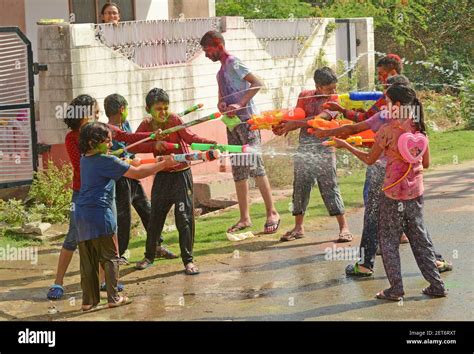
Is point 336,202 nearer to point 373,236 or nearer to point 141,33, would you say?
point 373,236

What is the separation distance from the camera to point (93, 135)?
26.6 feet

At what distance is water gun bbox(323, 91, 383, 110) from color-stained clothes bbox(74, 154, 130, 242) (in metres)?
2.18

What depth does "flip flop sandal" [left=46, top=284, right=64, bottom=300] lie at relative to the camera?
871cm

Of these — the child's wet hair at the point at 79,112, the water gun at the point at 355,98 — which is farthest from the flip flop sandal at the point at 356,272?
the child's wet hair at the point at 79,112

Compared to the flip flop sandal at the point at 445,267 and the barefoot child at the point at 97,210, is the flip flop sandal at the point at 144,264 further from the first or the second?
the flip flop sandal at the point at 445,267

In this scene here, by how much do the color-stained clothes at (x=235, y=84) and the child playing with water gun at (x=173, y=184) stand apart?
140cm

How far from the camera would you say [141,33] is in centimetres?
1320

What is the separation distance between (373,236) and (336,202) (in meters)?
1.30


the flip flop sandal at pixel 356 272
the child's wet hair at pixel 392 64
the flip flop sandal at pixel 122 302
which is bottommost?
the flip flop sandal at pixel 122 302

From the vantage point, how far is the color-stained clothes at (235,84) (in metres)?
10.7

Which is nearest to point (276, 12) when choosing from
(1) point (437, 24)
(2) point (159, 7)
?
(2) point (159, 7)

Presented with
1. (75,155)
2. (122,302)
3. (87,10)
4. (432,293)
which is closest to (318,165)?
(432,293)

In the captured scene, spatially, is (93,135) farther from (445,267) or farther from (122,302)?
(445,267)

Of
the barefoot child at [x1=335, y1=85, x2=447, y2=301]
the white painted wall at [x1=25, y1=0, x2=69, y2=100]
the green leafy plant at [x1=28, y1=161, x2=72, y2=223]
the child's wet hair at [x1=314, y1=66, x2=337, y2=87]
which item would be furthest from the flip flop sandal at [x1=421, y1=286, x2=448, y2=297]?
the white painted wall at [x1=25, y1=0, x2=69, y2=100]
